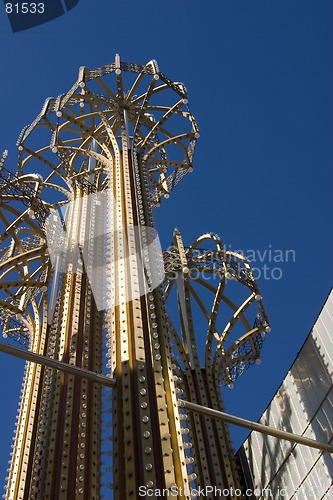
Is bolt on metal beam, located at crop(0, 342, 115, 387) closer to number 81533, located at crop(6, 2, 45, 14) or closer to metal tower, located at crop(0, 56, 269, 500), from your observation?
metal tower, located at crop(0, 56, 269, 500)

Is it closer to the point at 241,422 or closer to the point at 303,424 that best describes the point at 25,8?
the point at 241,422

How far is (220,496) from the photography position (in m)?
11.9

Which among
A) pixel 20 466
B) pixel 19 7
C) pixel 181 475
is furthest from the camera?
pixel 19 7

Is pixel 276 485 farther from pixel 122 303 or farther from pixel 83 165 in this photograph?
pixel 83 165

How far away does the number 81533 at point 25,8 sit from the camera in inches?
501

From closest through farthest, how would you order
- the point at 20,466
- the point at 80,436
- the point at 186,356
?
1. the point at 80,436
2. the point at 20,466
3. the point at 186,356

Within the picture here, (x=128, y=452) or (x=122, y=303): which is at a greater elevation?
(x=122, y=303)

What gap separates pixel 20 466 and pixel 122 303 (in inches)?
198

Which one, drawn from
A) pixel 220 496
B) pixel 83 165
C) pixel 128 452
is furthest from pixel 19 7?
pixel 220 496

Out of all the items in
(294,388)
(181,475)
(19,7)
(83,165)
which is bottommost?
(181,475)
